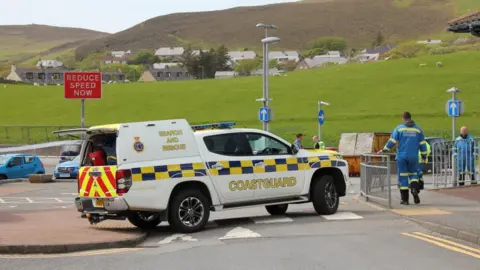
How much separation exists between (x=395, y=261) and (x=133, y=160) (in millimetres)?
5134

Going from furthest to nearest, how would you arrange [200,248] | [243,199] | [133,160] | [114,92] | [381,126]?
[114,92]
[381,126]
[243,199]
[133,160]
[200,248]

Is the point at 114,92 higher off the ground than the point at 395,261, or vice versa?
the point at 114,92

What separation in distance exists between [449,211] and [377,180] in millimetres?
2146

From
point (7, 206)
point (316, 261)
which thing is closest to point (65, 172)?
point (7, 206)

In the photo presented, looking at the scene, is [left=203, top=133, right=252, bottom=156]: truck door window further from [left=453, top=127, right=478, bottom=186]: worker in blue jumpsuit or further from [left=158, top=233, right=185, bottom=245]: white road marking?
[left=453, top=127, right=478, bottom=186]: worker in blue jumpsuit

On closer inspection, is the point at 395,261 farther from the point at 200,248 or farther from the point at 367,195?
the point at 367,195

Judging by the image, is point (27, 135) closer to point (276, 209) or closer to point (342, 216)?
point (276, 209)

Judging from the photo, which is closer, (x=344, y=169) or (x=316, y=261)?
(x=316, y=261)

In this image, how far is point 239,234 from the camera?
13.3m

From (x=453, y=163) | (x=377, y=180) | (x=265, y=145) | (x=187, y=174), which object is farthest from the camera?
(x=453, y=163)

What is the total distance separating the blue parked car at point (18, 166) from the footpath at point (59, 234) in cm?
2091

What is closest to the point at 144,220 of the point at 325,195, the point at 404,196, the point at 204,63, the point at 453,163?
the point at 325,195

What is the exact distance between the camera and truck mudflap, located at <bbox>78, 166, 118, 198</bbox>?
1323cm

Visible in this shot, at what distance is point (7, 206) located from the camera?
72.3 feet
